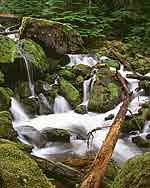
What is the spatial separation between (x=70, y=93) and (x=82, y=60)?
8.53 ft

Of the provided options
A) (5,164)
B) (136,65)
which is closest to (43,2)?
(136,65)

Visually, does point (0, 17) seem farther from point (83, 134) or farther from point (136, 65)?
point (83, 134)

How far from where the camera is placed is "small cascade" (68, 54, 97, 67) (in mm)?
13872

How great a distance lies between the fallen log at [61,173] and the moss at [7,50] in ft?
22.6

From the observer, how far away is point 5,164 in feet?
12.5

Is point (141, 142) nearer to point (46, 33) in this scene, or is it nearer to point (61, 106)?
point (61, 106)

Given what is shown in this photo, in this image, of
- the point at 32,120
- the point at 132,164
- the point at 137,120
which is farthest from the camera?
the point at 32,120

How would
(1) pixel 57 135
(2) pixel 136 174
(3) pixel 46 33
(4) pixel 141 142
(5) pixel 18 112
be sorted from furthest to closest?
(3) pixel 46 33 < (5) pixel 18 112 < (4) pixel 141 142 < (1) pixel 57 135 < (2) pixel 136 174

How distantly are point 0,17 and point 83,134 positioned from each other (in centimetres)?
1105

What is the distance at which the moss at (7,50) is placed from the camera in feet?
38.8

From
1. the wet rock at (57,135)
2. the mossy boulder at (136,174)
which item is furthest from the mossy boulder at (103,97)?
the mossy boulder at (136,174)

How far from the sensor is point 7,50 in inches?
476

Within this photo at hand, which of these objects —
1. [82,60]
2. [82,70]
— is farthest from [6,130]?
[82,60]

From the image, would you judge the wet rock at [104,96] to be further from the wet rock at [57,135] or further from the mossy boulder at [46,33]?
the mossy boulder at [46,33]
